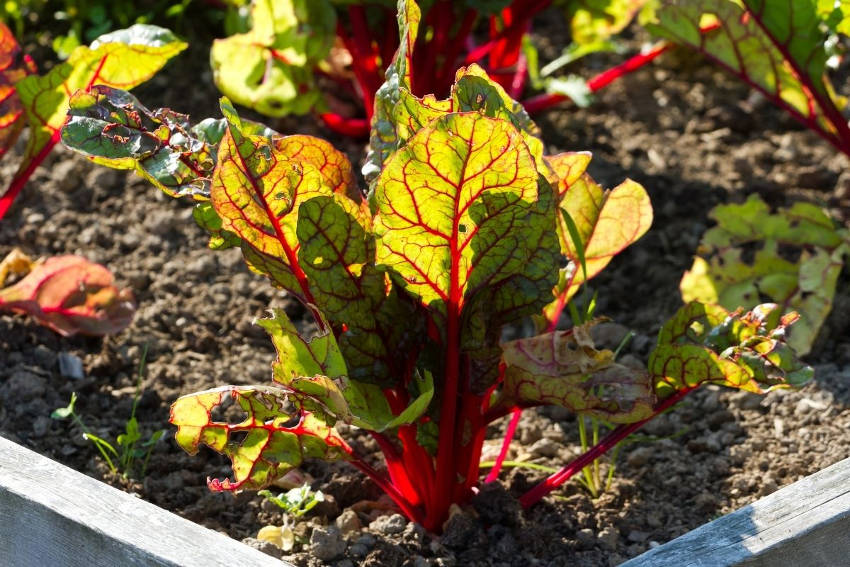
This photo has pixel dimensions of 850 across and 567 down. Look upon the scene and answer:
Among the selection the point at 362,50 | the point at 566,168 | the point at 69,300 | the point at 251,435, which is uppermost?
the point at 566,168

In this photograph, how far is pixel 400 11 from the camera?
1593mm

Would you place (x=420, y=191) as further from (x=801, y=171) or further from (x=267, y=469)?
(x=801, y=171)

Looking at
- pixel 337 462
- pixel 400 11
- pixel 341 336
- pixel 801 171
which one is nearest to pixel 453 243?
pixel 341 336

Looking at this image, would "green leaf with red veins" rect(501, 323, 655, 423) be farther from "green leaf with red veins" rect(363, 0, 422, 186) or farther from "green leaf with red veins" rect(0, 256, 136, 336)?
"green leaf with red veins" rect(0, 256, 136, 336)

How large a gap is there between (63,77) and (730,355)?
47.7 inches

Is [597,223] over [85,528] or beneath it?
over

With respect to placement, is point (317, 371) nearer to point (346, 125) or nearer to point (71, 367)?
point (71, 367)

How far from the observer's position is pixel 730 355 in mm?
1622

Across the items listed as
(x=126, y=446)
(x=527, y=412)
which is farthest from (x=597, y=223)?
(x=126, y=446)

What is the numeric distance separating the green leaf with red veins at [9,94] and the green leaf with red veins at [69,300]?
0.24 meters

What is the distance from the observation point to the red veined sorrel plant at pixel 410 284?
4.82 ft

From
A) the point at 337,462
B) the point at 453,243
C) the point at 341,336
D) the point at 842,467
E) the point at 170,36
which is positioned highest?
the point at 170,36

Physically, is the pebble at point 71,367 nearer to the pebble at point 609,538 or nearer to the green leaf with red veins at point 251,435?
the green leaf with red veins at point 251,435

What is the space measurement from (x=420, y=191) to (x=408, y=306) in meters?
0.28
